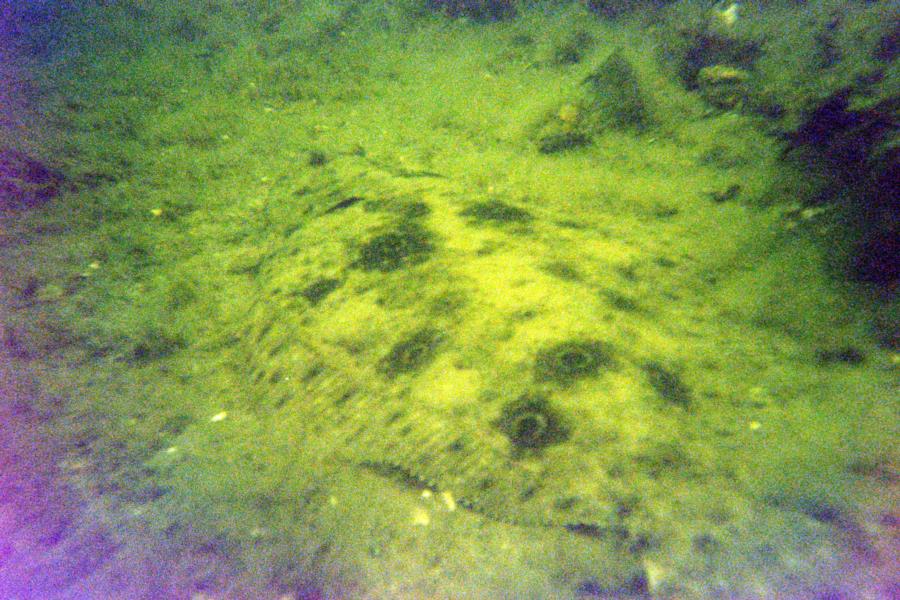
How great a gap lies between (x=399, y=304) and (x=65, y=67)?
35.6ft

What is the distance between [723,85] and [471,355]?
21.6ft

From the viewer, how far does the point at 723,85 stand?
22.2ft

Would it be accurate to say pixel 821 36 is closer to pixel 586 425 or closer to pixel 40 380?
pixel 586 425

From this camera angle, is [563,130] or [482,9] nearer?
[563,130]

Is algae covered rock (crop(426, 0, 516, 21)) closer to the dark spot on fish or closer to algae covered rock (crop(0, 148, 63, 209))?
algae covered rock (crop(0, 148, 63, 209))

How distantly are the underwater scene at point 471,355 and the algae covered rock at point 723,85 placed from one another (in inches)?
1.9

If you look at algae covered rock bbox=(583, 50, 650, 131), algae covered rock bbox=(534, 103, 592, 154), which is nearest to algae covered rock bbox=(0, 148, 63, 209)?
algae covered rock bbox=(534, 103, 592, 154)

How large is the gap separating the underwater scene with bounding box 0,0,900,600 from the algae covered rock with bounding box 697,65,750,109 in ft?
0.16

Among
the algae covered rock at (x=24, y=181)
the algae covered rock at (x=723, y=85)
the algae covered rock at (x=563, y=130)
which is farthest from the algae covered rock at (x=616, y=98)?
the algae covered rock at (x=24, y=181)

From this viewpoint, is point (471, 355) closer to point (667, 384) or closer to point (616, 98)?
point (667, 384)

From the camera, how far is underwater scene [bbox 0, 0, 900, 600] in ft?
7.98

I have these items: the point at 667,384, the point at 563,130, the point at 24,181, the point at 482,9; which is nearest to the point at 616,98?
the point at 563,130

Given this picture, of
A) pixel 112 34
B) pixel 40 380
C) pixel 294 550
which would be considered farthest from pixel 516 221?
pixel 112 34

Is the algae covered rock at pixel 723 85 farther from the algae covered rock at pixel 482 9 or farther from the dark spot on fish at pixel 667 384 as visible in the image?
the dark spot on fish at pixel 667 384
